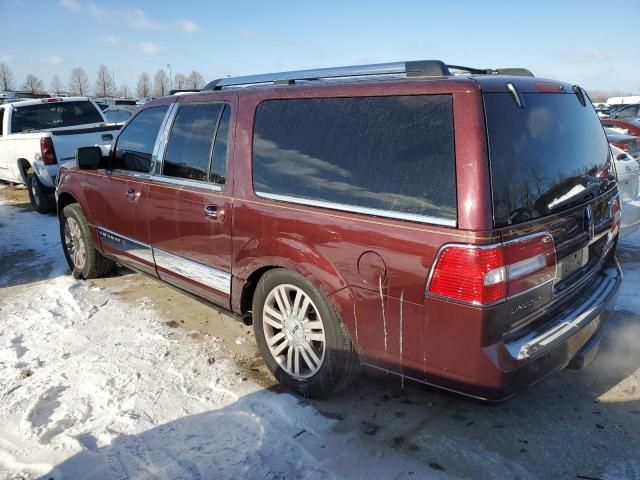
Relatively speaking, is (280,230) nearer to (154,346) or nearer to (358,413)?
(358,413)

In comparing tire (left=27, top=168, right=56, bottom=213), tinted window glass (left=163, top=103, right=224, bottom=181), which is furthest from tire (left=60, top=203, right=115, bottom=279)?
tire (left=27, top=168, right=56, bottom=213)

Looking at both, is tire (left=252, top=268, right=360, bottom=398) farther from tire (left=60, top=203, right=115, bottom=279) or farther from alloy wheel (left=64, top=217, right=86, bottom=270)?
alloy wheel (left=64, top=217, right=86, bottom=270)

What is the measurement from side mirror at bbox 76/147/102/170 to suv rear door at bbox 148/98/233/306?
1028 mm

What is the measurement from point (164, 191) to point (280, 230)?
1330 millimetres

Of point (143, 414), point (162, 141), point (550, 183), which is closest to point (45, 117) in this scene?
point (162, 141)

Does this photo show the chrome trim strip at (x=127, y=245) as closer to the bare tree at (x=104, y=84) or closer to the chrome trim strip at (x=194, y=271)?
the chrome trim strip at (x=194, y=271)

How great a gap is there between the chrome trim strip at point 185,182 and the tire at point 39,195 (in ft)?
19.1

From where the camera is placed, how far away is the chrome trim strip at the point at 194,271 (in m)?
3.50

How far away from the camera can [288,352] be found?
3.19m

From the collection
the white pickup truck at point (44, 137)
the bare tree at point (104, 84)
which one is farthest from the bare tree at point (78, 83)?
the white pickup truck at point (44, 137)

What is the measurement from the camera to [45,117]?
976cm

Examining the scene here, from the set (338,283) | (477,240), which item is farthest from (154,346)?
(477,240)

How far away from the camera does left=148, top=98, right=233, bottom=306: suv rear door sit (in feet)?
11.1

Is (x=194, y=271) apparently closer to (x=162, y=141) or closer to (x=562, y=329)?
(x=162, y=141)
